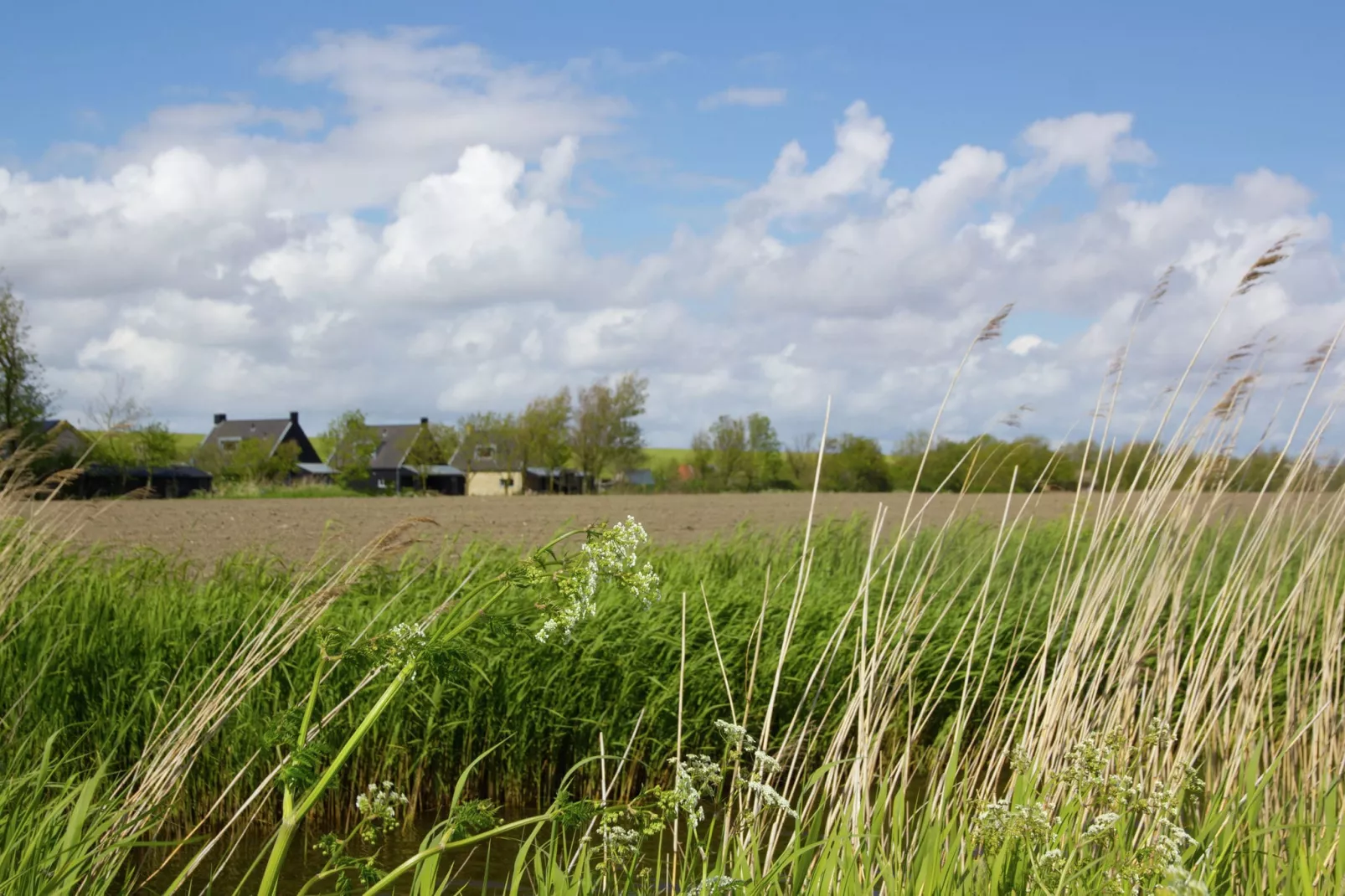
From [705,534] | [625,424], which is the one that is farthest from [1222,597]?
[625,424]

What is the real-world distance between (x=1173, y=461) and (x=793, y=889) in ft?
7.87

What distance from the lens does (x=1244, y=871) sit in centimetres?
287

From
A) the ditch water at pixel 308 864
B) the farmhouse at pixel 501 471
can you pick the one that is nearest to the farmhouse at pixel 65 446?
the ditch water at pixel 308 864

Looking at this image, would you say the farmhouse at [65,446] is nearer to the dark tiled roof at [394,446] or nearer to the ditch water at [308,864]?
the ditch water at [308,864]

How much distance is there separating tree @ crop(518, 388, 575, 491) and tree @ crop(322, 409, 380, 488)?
7410 millimetres

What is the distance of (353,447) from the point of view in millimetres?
54125

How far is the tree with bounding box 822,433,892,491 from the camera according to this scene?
1544 inches

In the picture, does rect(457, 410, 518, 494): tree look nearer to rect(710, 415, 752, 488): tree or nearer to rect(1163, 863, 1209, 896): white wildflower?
rect(710, 415, 752, 488): tree

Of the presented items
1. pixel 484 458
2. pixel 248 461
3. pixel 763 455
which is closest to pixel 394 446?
pixel 484 458

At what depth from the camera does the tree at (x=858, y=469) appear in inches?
1544

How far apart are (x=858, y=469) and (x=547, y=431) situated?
67.4 ft

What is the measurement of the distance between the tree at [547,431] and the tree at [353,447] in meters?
7.41

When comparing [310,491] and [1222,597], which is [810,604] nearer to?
[1222,597]

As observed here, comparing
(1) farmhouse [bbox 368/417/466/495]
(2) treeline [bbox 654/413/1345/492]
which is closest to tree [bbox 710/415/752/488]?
(2) treeline [bbox 654/413/1345/492]
